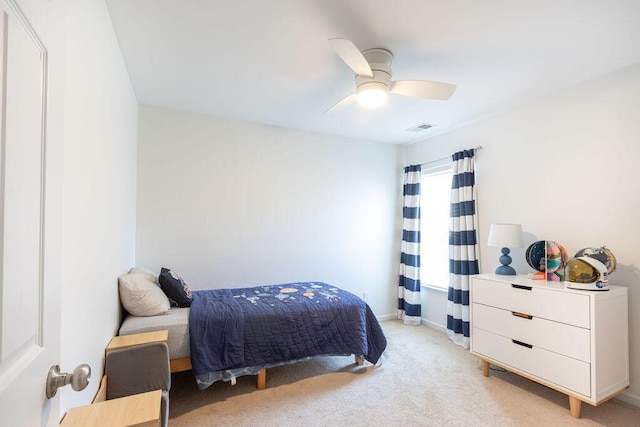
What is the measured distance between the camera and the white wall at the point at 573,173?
94.5 inches

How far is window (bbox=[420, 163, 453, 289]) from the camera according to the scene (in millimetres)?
4078

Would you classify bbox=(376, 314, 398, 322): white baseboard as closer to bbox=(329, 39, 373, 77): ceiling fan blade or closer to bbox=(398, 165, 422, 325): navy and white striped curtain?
bbox=(398, 165, 422, 325): navy and white striped curtain

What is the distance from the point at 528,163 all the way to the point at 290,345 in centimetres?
280

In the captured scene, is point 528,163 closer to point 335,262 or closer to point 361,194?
point 361,194

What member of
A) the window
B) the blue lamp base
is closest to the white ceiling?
the window

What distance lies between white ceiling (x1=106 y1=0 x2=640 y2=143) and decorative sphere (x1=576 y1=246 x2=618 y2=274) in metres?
1.40

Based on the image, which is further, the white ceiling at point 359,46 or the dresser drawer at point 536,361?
the dresser drawer at point 536,361

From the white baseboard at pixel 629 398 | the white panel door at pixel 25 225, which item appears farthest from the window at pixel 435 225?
the white panel door at pixel 25 225

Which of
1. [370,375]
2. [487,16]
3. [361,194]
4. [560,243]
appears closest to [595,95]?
[560,243]

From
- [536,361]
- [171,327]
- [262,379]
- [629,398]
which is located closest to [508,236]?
[536,361]

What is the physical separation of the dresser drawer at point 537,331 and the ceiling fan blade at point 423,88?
1.85 m

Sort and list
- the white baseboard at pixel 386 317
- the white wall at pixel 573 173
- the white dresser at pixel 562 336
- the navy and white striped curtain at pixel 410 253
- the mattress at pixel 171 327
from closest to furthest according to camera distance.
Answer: the white dresser at pixel 562 336 → the mattress at pixel 171 327 → the white wall at pixel 573 173 → the navy and white striped curtain at pixel 410 253 → the white baseboard at pixel 386 317

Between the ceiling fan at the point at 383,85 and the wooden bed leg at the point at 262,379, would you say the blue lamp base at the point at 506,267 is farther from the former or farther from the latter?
the wooden bed leg at the point at 262,379

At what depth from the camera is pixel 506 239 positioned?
9.37 ft
